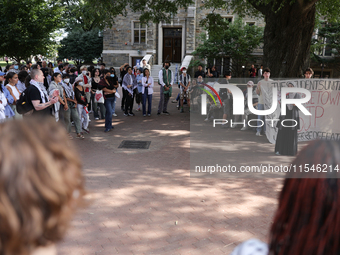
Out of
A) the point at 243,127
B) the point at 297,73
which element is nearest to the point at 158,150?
the point at 243,127

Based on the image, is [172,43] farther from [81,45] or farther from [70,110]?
[70,110]

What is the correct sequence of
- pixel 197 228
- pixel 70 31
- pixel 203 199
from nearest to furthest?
pixel 197 228
pixel 203 199
pixel 70 31

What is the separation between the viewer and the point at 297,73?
1281 centimetres

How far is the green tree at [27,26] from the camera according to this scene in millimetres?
20656

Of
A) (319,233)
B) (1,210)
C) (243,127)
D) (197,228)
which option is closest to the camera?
(1,210)

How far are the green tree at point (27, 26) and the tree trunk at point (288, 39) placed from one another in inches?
580

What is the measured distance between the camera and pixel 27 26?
69.7ft

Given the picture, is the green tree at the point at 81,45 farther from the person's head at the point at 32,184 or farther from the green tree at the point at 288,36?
the person's head at the point at 32,184

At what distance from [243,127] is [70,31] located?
33.7 metres

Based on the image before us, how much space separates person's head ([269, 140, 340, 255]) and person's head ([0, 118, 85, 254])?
2.62 ft

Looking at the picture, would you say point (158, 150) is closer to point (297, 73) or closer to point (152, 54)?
point (297, 73)

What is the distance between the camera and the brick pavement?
441 centimetres

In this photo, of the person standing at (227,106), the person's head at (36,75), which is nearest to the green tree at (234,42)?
the person standing at (227,106)

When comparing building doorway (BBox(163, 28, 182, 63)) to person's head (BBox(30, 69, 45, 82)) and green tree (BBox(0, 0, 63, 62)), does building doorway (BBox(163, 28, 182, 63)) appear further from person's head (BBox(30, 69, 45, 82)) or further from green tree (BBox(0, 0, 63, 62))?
person's head (BBox(30, 69, 45, 82))
